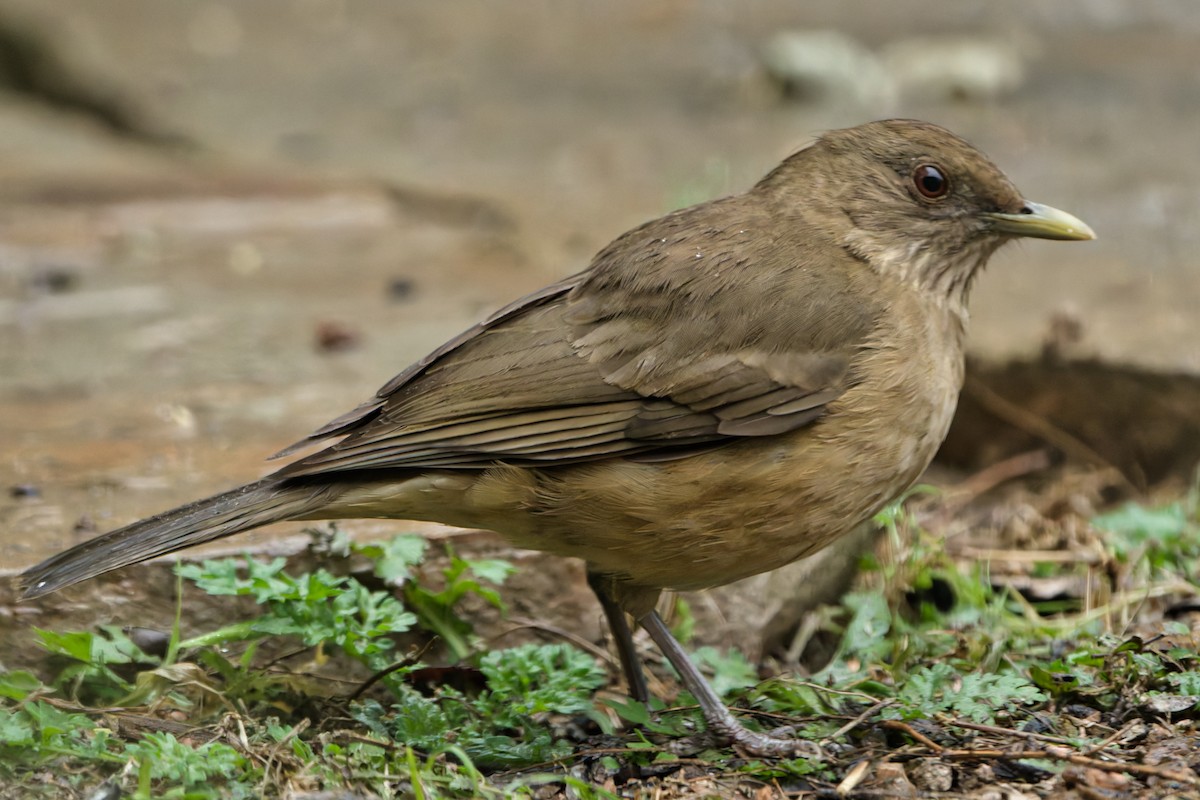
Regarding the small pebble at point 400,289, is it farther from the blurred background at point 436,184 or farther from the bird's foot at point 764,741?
the bird's foot at point 764,741

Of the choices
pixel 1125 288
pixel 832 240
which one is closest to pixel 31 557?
pixel 832 240

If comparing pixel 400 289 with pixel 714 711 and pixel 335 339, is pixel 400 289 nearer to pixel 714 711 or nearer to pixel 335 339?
pixel 335 339

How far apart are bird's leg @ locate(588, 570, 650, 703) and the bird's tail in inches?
35.4

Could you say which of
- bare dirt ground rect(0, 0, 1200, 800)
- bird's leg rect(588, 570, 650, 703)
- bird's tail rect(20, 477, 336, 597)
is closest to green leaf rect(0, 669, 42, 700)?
bird's tail rect(20, 477, 336, 597)

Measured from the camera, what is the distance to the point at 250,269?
7.79 meters

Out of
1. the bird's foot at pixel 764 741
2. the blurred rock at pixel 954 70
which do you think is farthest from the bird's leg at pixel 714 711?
the blurred rock at pixel 954 70

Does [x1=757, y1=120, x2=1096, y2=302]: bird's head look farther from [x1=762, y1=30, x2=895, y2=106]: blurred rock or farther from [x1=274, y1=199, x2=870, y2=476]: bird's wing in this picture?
[x1=762, y1=30, x2=895, y2=106]: blurred rock

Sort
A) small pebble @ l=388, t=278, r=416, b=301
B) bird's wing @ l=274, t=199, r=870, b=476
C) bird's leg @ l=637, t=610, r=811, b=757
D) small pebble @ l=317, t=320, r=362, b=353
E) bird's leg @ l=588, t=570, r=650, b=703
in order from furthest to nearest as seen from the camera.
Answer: small pebble @ l=388, t=278, r=416, b=301
small pebble @ l=317, t=320, r=362, b=353
bird's leg @ l=588, t=570, r=650, b=703
bird's wing @ l=274, t=199, r=870, b=476
bird's leg @ l=637, t=610, r=811, b=757

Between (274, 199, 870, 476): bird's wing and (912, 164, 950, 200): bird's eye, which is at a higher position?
(912, 164, 950, 200): bird's eye

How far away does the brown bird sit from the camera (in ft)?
12.8

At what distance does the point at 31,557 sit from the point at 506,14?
8.71m

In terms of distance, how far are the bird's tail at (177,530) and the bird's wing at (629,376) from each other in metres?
0.08

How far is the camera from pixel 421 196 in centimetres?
888

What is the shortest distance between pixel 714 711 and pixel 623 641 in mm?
450
